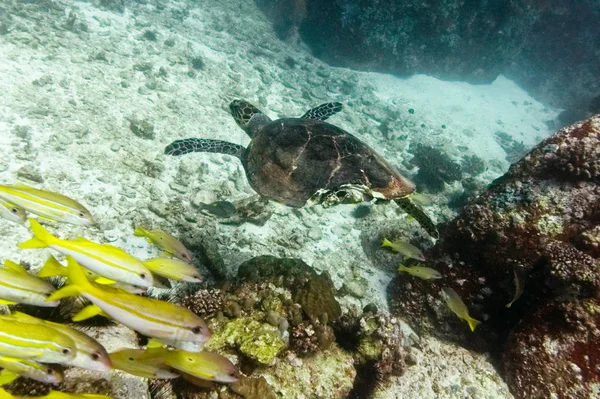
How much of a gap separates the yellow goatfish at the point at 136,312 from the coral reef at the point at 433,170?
8.88 metres

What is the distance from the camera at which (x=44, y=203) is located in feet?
7.95

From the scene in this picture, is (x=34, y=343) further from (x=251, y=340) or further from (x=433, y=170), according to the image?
(x=433, y=170)

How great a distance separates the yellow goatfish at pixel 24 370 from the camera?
5.16ft

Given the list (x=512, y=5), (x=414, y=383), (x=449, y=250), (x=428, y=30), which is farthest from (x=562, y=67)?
(x=414, y=383)

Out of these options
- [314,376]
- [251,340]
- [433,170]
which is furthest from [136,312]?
[433,170]

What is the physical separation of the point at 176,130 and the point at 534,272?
25.6ft

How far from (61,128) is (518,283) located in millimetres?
8203

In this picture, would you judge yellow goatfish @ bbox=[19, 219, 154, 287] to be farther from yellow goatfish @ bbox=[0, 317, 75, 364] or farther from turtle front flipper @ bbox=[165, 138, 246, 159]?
turtle front flipper @ bbox=[165, 138, 246, 159]

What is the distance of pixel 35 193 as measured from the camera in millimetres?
2438

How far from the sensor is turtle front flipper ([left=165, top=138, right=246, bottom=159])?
18.3 ft

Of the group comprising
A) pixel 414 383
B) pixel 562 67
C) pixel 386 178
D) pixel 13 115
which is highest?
pixel 562 67

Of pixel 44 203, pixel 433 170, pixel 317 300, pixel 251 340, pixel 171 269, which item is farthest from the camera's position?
pixel 433 170

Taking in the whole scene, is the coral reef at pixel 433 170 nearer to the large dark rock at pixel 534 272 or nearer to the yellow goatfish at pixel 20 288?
the large dark rock at pixel 534 272

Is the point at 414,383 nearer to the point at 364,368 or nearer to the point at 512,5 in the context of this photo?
the point at 364,368
